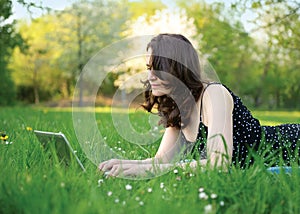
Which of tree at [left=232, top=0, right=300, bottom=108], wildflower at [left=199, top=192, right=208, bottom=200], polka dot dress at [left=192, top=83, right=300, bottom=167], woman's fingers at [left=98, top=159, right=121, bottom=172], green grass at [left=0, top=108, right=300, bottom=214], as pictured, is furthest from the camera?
tree at [left=232, top=0, right=300, bottom=108]

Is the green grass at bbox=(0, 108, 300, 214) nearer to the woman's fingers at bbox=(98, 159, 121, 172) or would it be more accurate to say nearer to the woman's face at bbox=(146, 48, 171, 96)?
the woman's fingers at bbox=(98, 159, 121, 172)

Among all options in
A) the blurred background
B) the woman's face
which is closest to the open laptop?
the woman's face

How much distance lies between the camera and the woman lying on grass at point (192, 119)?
2066 millimetres

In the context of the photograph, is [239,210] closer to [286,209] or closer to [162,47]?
[286,209]

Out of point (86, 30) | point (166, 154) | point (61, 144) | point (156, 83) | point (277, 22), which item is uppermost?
point (86, 30)

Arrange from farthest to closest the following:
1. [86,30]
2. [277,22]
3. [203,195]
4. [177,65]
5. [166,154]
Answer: [86,30]
[277,22]
[166,154]
[177,65]
[203,195]

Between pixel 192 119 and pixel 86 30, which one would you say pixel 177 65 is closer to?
pixel 192 119

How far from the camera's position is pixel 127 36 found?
16.8 m

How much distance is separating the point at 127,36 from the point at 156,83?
14.7 metres

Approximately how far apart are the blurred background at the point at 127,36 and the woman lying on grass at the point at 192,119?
4.35 metres

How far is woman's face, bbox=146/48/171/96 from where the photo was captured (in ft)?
7.61

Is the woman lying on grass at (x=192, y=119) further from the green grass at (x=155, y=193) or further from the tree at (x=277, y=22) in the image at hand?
the tree at (x=277, y=22)

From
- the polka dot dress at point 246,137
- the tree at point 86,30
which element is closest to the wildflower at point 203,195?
the polka dot dress at point 246,137

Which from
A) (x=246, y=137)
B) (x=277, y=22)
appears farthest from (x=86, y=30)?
(x=246, y=137)
